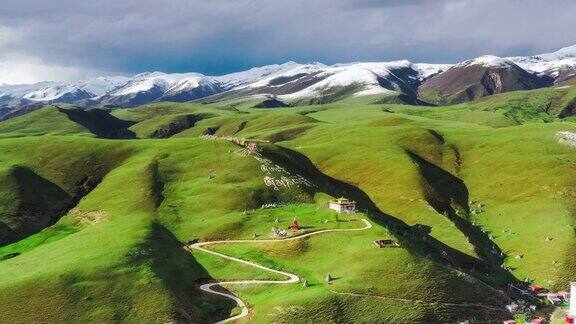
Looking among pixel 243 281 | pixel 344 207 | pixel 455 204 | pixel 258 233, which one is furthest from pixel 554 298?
pixel 243 281

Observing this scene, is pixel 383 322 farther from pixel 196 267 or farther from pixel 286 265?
pixel 196 267

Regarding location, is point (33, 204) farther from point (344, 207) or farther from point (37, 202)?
point (344, 207)

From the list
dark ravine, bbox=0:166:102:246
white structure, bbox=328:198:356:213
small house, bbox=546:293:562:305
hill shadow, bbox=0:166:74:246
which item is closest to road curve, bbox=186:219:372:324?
white structure, bbox=328:198:356:213

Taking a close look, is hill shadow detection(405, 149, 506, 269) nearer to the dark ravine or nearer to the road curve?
the road curve

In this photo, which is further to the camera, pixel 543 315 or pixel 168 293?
pixel 543 315

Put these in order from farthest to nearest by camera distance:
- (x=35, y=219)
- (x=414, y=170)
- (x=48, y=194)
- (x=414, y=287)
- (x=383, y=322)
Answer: (x=414, y=170), (x=48, y=194), (x=35, y=219), (x=414, y=287), (x=383, y=322)

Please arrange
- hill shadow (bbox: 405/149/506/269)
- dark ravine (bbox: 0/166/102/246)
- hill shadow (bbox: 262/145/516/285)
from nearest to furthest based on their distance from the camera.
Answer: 1. hill shadow (bbox: 262/145/516/285)
2. dark ravine (bbox: 0/166/102/246)
3. hill shadow (bbox: 405/149/506/269)

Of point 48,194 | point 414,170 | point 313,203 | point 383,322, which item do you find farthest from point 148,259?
point 414,170

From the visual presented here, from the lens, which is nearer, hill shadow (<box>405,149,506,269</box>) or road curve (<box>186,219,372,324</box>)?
road curve (<box>186,219,372,324</box>)
